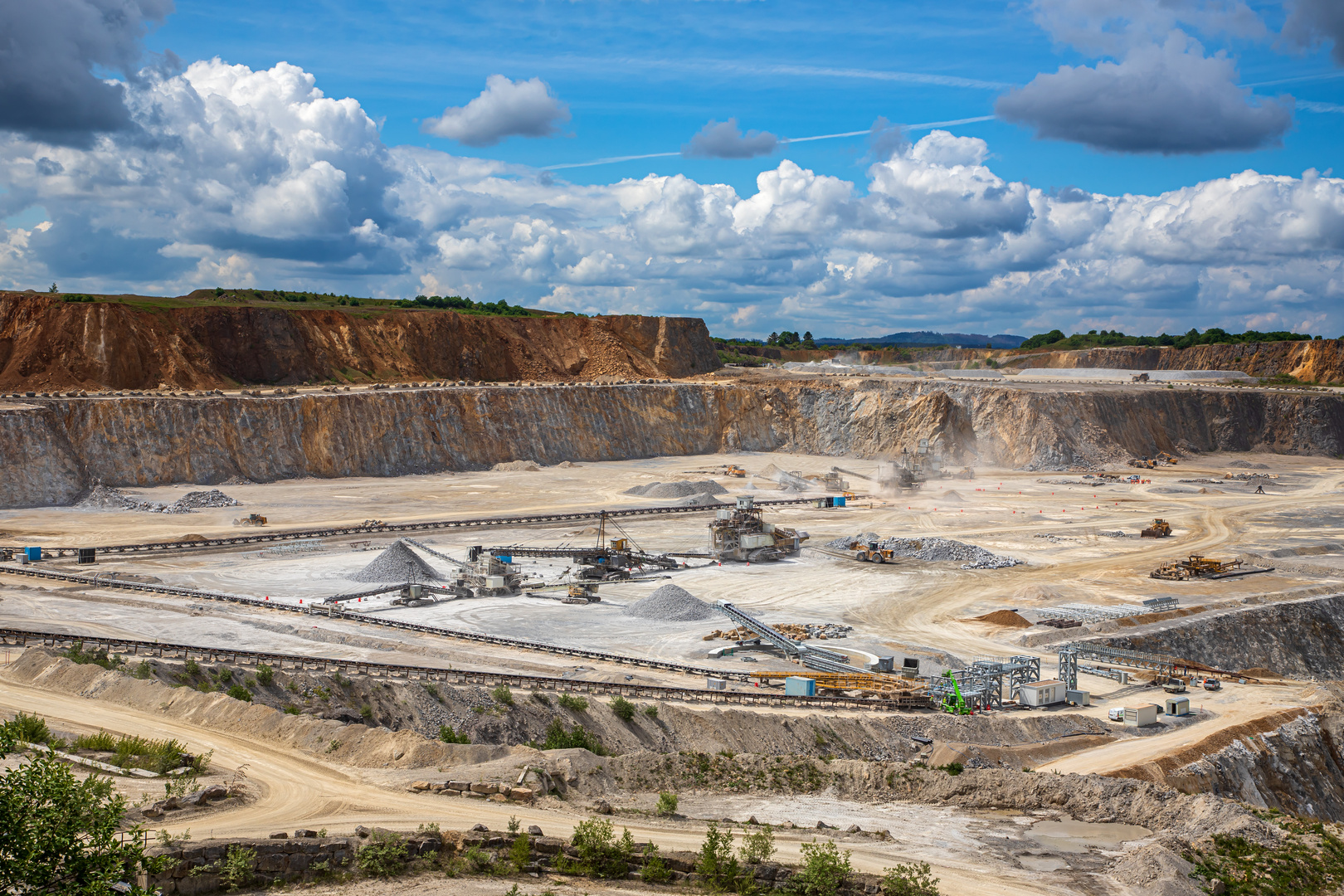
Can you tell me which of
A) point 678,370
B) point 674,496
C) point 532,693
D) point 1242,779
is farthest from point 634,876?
point 678,370

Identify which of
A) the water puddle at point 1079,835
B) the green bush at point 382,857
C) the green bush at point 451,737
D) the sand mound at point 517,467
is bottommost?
the water puddle at point 1079,835

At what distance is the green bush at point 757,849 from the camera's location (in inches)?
646

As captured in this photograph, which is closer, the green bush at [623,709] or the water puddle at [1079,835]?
the water puddle at [1079,835]

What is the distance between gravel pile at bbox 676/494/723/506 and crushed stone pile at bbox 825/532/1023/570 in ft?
46.3

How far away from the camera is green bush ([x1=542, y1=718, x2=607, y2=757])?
23.5m

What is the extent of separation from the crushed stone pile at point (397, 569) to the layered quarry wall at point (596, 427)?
29152 millimetres

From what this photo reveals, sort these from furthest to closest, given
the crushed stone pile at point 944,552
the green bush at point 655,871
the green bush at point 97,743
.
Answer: the crushed stone pile at point 944,552, the green bush at point 97,743, the green bush at point 655,871

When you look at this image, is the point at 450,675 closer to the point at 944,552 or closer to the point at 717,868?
the point at 717,868

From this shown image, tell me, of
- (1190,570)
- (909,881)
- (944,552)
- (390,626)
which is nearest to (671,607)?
(390,626)

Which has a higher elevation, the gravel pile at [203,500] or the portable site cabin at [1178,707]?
the gravel pile at [203,500]

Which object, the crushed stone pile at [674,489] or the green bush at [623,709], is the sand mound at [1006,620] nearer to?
the green bush at [623,709]

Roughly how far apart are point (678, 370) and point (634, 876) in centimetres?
11307

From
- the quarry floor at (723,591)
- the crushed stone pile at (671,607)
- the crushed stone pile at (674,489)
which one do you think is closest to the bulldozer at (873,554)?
the quarry floor at (723,591)

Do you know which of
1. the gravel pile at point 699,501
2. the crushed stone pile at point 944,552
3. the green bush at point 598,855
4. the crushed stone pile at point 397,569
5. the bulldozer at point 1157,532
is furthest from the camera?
the gravel pile at point 699,501
